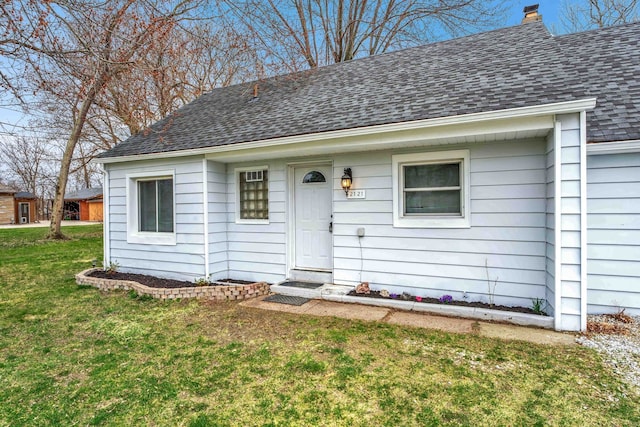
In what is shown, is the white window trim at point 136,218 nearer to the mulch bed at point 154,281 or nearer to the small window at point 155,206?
the small window at point 155,206

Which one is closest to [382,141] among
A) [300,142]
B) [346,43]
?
[300,142]

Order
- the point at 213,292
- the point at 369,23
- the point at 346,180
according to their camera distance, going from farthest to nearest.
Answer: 1. the point at 369,23
2. the point at 213,292
3. the point at 346,180

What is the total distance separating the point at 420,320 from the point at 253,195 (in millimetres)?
3712

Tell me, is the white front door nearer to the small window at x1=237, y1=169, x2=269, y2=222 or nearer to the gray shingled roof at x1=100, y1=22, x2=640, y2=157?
the small window at x1=237, y1=169, x2=269, y2=222

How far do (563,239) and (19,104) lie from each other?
7117mm

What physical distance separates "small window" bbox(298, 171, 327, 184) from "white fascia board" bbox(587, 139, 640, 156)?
3.64m

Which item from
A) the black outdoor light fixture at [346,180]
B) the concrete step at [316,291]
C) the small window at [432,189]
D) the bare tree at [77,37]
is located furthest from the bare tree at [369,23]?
the concrete step at [316,291]

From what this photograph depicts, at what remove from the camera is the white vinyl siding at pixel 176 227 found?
625 centimetres

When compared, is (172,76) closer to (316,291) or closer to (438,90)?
(438,90)

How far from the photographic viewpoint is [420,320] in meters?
4.30

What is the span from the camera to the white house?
409 centimetres

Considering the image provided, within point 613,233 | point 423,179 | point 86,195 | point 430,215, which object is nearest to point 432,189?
point 423,179

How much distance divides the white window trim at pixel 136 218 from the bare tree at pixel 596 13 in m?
13.6

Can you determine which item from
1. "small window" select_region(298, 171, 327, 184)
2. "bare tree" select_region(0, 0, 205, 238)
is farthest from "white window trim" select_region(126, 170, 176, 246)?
"small window" select_region(298, 171, 327, 184)
